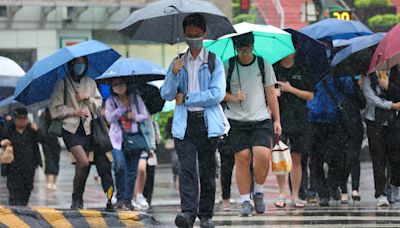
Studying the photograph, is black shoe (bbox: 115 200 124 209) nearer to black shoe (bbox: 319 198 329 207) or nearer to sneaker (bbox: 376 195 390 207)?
black shoe (bbox: 319 198 329 207)

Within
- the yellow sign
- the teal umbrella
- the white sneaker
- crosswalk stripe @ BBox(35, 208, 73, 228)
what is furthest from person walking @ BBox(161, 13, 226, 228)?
the yellow sign

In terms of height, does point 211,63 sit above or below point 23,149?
above

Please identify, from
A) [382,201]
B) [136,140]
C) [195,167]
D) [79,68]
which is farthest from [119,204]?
[195,167]

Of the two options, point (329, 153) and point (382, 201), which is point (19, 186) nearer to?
point (329, 153)

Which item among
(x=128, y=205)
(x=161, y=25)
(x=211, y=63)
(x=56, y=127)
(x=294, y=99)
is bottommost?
(x=128, y=205)

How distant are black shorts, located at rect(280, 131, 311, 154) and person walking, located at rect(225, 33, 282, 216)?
172 centimetres

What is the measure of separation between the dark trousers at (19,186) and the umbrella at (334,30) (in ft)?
13.0

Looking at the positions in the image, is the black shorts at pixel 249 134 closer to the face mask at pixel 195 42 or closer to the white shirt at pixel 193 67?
the white shirt at pixel 193 67

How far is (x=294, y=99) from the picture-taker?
42.7 ft

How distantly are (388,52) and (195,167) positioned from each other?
3.14 meters

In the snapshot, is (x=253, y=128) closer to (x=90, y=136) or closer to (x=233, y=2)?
(x=90, y=136)

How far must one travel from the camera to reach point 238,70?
440 inches

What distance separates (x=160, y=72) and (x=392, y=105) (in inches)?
115

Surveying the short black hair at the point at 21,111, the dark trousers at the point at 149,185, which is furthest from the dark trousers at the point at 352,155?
the short black hair at the point at 21,111
